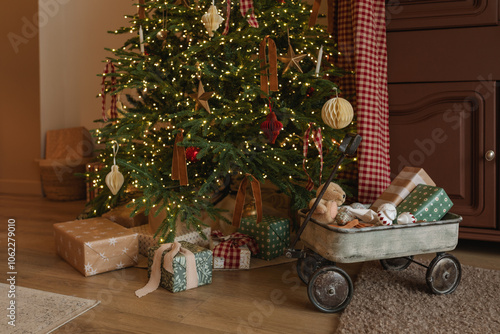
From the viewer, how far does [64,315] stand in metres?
1.34

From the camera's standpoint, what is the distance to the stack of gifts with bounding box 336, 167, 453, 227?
56.9 inches

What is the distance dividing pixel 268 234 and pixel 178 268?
18.1 inches

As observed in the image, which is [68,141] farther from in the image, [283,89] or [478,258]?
[478,258]

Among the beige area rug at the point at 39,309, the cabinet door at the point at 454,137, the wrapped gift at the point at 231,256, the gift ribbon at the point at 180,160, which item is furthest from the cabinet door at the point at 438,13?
the beige area rug at the point at 39,309

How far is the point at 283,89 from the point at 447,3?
780mm

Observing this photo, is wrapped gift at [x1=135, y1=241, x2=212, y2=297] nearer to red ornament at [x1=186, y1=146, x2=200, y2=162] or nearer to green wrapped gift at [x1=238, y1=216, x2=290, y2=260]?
→ green wrapped gift at [x1=238, y1=216, x2=290, y2=260]

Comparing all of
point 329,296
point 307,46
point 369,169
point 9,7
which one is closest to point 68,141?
point 9,7

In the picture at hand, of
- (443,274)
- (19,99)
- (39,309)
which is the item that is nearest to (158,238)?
(39,309)

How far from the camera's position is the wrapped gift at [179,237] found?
188 cm

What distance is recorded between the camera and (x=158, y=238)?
1.87 m

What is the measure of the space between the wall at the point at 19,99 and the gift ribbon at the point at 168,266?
234 centimetres

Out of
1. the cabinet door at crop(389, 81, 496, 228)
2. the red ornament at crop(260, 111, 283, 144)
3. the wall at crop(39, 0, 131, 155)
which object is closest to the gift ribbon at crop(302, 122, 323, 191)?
the red ornament at crop(260, 111, 283, 144)

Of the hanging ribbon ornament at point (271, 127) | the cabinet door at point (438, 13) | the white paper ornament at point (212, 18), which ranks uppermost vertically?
the cabinet door at point (438, 13)

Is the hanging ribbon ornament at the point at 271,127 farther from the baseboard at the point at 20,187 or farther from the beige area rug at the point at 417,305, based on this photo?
the baseboard at the point at 20,187
